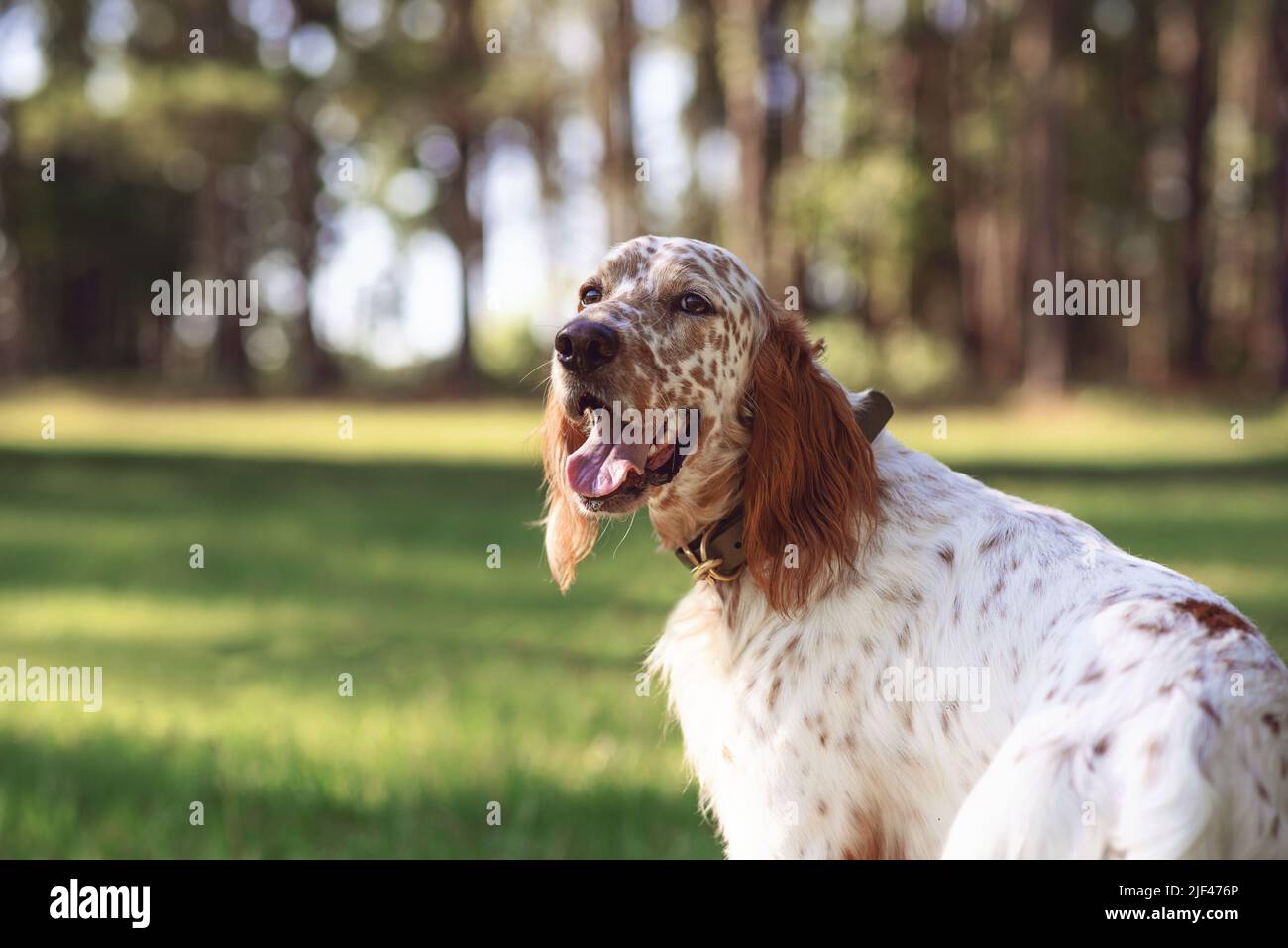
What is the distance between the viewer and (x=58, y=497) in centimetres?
1594

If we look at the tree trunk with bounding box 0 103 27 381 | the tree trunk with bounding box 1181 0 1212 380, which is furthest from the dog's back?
the tree trunk with bounding box 0 103 27 381

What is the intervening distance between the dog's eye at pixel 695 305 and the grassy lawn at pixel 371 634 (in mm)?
654

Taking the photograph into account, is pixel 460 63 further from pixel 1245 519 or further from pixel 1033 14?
pixel 1245 519

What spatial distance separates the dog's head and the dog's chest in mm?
167

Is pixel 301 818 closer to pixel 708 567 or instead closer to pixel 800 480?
pixel 708 567

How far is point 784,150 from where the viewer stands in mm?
33750

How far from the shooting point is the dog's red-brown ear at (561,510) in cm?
370

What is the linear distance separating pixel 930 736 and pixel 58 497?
49.6 ft

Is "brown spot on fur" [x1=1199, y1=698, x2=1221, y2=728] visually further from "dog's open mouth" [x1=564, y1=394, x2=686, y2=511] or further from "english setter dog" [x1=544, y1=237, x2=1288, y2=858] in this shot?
"dog's open mouth" [x1=564, y1=394, x2=686, y2=511]

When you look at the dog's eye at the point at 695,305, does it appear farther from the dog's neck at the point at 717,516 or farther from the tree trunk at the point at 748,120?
the tree trunk at the point at 748,120

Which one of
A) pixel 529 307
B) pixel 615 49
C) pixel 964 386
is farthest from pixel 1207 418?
pixel 529 307

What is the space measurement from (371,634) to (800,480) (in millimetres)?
5964

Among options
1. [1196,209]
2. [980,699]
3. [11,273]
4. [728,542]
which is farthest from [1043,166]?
[11,273]

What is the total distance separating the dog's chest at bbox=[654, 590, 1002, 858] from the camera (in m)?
2.92
